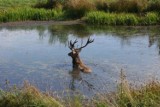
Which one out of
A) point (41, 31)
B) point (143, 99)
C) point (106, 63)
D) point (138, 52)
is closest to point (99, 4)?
point (41, 31)

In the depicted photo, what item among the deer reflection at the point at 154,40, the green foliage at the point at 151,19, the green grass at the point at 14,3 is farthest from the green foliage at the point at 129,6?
the green grass at the point at 14,3

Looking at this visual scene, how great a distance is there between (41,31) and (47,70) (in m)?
9.42

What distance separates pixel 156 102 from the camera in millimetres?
9188

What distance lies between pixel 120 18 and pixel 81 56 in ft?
30.2

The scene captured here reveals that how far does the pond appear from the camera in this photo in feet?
47.4

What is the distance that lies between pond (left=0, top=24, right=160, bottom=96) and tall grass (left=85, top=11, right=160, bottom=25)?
37.0 inches

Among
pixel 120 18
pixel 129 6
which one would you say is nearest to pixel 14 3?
pixel 129 6

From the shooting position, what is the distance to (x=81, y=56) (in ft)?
60.4

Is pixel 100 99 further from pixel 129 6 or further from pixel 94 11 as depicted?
pixel 129 6

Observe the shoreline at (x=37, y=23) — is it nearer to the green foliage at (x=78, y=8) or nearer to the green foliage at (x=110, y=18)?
the green foliage at (x=110, y=18)

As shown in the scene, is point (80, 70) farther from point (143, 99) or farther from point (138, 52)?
point (143, 99)

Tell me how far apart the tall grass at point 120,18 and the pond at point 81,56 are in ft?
3.08

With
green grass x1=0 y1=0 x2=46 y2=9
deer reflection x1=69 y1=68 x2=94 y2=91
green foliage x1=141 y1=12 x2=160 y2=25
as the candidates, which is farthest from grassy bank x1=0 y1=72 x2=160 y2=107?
green grass x1=0 y1=0 x2=46 y2=9

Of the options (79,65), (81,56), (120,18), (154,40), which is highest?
(120,18)
